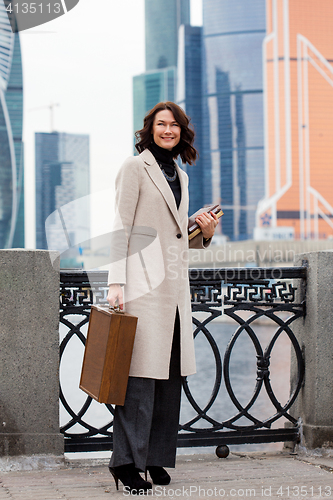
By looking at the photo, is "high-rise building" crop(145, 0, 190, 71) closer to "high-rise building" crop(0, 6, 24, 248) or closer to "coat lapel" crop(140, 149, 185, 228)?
"high-rise building" crop(0, 6, 24, 248)

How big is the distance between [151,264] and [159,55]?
150 meters

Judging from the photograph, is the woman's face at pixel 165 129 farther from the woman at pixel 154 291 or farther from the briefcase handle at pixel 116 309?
the briefcase handle at pixel 116 309

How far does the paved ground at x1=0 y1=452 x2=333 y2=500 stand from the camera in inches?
92.7

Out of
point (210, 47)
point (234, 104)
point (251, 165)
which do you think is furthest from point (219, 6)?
point (251, 165)

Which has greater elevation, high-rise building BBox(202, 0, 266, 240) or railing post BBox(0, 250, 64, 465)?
high-rise building BBox(202, 0, 266, 240)

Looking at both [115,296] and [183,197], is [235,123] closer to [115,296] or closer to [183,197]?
[183,197]

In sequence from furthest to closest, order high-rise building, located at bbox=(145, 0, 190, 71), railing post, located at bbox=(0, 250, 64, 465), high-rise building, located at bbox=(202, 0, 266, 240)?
high-rise building, located at bbox=(145, 0, 190, 71) < high-rise building, located at bbox=(202, 0, 266, 240) < railing post, located at bbox=(0, 250, 64, 465)

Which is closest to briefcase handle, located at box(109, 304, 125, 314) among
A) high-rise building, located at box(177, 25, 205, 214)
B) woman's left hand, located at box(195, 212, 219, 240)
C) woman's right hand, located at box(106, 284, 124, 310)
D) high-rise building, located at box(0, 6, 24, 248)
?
woman's right hand, located at box(106, 284, 124, 310)

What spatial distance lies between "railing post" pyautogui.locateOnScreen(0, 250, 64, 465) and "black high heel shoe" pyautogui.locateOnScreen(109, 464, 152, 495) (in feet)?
1.92

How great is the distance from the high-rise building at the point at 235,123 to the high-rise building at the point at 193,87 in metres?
1.32

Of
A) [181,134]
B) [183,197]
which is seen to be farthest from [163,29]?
[183,197]

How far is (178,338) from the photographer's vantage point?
8.18 ft

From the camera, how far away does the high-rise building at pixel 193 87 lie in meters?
115

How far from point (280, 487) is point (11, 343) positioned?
150 cm
